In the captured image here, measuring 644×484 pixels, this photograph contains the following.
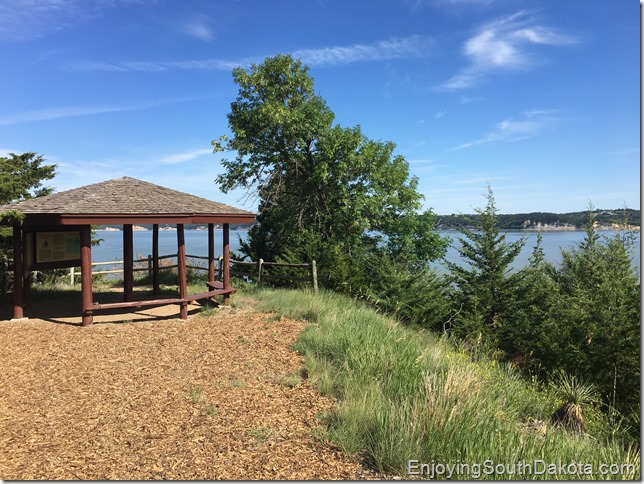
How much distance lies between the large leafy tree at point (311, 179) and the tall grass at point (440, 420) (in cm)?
1179

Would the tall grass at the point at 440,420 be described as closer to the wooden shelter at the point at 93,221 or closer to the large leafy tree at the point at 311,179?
the wooden shelter at the point at 93,221

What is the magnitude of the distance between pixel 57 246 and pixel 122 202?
2.72 metres

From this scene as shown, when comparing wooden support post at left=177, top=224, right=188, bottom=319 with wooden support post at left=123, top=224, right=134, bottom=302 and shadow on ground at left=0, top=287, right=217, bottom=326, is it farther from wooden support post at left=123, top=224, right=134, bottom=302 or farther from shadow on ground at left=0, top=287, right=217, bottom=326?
wooden support post at left=123, top=224, right=134, bottom=302

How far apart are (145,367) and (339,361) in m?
3.32

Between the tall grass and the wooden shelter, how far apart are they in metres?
5.86

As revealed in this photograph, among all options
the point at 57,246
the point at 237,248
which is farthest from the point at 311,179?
the point at 57,246

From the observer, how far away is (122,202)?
10281 millimetres

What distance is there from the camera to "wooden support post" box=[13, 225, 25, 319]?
997 cm

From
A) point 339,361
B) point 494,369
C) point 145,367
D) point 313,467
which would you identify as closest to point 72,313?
point 145,367

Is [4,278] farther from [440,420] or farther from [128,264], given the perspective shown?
[440,420]

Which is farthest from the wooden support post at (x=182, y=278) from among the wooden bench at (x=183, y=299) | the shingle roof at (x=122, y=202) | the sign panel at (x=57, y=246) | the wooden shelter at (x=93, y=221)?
the sign panel at (x=57, y=246)

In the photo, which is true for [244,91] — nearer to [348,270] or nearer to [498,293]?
[348,270]

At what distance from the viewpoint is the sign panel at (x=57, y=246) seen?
35.1 feet

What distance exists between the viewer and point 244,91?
20719mm
